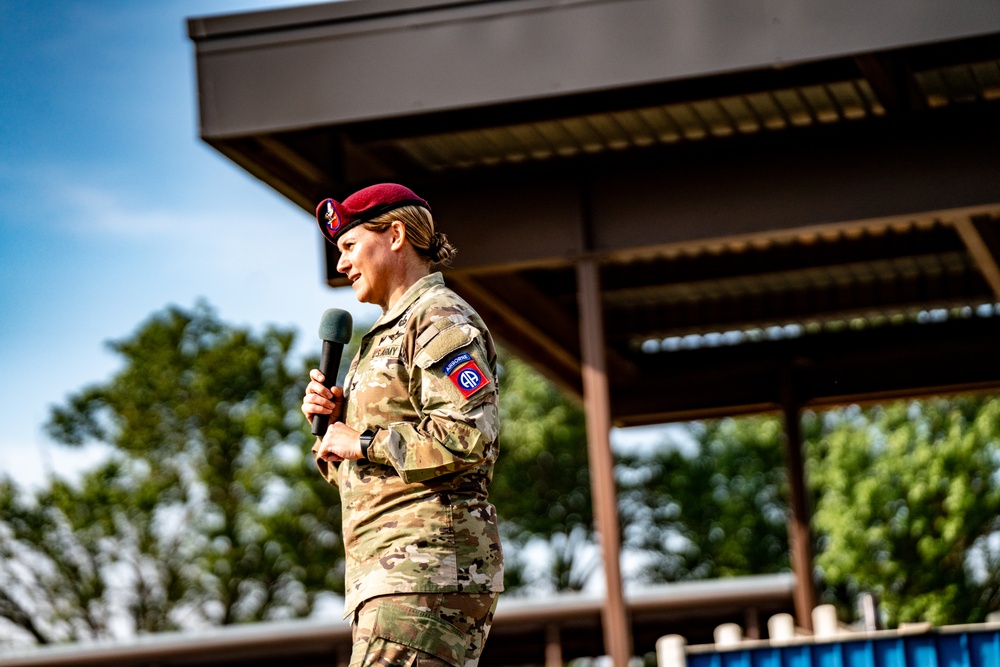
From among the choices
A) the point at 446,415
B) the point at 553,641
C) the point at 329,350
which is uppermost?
the point at 329,350

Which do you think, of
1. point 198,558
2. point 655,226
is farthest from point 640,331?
point 198,558

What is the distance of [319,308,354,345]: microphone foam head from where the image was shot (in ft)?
12.2

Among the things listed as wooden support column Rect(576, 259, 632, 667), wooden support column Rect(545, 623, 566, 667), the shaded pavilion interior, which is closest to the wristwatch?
the shaded pavilion interior

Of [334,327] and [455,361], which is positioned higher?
[334,327]

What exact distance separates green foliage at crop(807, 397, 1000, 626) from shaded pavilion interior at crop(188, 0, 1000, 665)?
2300cm

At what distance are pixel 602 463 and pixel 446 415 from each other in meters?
5.88

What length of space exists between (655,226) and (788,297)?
212 inches

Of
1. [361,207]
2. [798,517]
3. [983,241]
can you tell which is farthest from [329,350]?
[798,517]

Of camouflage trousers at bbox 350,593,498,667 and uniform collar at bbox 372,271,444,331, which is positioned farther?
uniform collar at bbox 372,271,444,331

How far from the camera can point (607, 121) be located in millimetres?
9273

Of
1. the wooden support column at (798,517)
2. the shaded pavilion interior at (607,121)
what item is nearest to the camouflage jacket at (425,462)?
the shaded pavilion interior at (607,121)

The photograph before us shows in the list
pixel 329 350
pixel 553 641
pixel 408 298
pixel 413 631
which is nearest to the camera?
pixel 413 631

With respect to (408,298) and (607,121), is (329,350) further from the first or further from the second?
(607,121)

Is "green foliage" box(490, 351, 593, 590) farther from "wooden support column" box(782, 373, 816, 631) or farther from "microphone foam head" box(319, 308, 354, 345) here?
"microphone foam head" box(319, 308, 354, 345)
